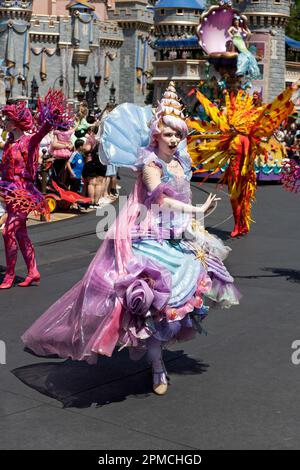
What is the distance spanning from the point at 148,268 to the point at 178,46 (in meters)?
51.6

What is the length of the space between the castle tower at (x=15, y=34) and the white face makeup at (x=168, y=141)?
48.5m

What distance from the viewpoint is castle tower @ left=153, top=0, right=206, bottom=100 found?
170ft

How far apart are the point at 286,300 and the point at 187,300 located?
2843mm

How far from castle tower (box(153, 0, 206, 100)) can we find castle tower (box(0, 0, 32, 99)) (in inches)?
328

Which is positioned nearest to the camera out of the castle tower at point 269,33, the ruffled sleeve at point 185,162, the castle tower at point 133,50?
the ruffled sleeve at point 185,162

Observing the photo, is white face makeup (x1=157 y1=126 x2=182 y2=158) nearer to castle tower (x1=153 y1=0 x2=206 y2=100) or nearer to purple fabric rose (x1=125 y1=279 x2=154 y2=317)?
purple fabric rose (x1=125 y1=279 x2=154 y2=317)

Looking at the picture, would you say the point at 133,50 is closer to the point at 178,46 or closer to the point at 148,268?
the point at 178,46

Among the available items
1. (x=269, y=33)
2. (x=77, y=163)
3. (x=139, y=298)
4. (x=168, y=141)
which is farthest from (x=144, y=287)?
(x=269, y=33)

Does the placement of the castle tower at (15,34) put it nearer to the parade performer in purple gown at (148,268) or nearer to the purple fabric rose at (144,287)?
the parade performer in purple gown at (148,268)

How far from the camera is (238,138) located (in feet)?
34.7

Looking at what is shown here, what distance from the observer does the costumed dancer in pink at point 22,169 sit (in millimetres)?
7504

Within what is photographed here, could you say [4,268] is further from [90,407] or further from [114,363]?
[90,407]

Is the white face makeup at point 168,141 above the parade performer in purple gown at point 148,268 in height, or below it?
above

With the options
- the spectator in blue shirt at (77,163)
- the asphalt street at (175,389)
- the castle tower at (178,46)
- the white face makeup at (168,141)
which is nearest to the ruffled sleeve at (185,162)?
the white face makeup at (168,141)
